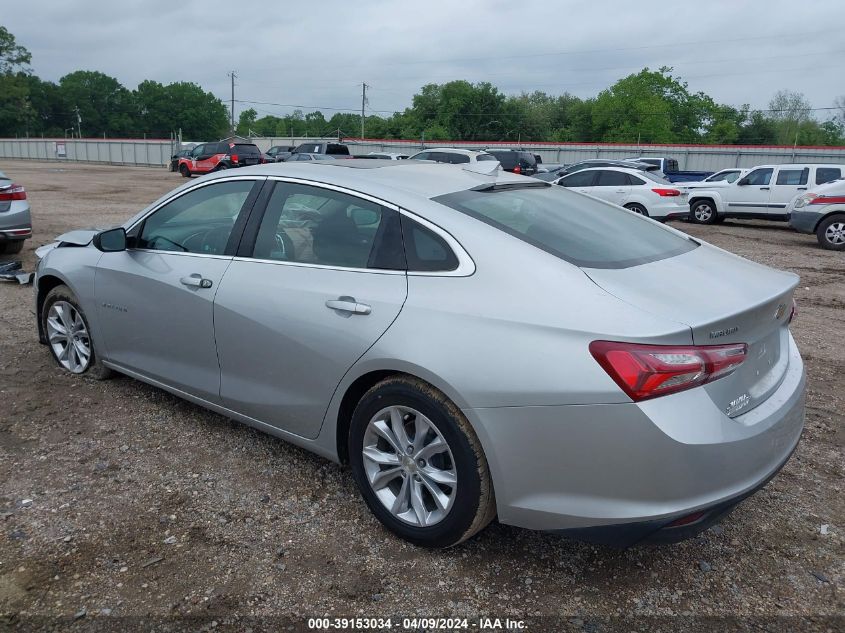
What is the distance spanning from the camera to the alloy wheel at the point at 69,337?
4590 mm

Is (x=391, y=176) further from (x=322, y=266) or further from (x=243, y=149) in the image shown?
(x=243, y=149)

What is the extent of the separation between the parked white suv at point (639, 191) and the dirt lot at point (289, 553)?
41.4ft

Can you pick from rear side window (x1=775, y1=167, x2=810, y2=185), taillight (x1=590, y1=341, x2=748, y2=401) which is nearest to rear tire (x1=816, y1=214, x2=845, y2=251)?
rear side window (x1=775, y1=167, x2=810, y2=185)

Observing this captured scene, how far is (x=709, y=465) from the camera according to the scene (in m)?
2.28

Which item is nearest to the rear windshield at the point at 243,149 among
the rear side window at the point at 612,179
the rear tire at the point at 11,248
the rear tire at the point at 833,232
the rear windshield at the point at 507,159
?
the rear windshield at the point at 507,159

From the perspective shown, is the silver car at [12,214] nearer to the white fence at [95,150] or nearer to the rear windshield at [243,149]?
the rear windshield at [243,149]

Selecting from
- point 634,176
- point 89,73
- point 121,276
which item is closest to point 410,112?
point 89,73

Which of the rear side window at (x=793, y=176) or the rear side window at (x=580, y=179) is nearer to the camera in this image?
the rear side window at (x=793, y=176)

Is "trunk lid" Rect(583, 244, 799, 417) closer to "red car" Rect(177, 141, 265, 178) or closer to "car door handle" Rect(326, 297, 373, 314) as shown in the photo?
"car door handle" Rect(326, 297, 373, 314)

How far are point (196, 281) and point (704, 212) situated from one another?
55.5ft

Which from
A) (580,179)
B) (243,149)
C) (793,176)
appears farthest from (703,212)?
(243,149)

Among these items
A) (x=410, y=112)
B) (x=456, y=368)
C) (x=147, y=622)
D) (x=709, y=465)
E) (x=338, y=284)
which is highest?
(x=410, y=112)

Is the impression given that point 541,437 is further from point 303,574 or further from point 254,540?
point 254,540

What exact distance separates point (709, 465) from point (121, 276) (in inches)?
134
